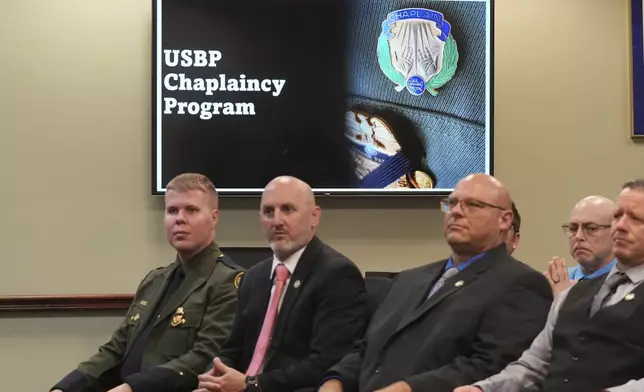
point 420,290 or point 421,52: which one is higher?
point 421,52

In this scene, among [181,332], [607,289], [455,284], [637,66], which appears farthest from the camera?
[637,66]

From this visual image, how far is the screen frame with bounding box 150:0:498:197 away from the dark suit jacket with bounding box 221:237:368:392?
4.95 ft

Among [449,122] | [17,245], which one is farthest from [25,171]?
[449,122]

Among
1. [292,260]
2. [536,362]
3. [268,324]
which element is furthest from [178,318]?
[536,362]

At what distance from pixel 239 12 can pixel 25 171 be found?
1.42 m

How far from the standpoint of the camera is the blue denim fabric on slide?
459cm

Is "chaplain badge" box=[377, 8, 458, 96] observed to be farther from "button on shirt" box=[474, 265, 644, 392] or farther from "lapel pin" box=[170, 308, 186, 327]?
"button on shirt" box=[474, 265, 644, 392]

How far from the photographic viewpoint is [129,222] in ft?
A: 15.1

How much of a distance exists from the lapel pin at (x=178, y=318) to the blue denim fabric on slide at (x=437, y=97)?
71.8 inches

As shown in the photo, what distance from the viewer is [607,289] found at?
245 cm

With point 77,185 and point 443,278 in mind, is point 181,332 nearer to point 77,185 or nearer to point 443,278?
point 443,278

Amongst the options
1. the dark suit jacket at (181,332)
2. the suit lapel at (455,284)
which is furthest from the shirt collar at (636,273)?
the dark suit jacket at (181,332)

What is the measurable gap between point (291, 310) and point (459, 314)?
633mm

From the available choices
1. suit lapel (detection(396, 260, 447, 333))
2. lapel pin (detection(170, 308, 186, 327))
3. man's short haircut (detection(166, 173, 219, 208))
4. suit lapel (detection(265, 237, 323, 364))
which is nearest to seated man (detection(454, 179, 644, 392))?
suit lapel (detection(396, 260, 447, 333))
